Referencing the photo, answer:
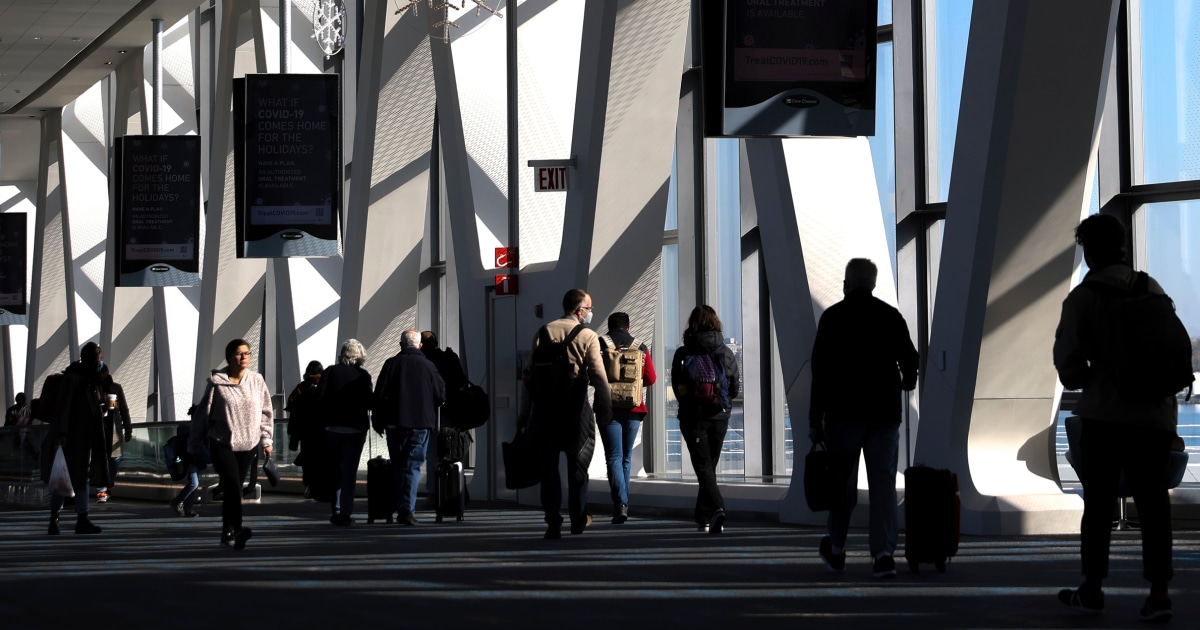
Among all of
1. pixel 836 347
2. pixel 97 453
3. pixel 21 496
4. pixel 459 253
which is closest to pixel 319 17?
pixel 459 253

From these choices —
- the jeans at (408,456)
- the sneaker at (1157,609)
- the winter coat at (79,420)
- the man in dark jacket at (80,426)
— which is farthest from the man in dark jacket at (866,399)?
the winter coat at (79,420)

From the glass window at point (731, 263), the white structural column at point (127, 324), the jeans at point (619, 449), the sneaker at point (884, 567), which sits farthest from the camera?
the white structural column at point (127, 324)

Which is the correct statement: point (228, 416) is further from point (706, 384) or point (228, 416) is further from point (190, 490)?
point (190, 490)

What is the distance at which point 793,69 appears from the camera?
10172 millimetres

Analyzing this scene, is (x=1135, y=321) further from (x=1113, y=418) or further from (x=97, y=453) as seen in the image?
(x=97, y=453)

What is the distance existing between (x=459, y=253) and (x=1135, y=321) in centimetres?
1093

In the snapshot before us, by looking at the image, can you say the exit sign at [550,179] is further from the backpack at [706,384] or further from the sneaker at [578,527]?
the sneaker at [578,527]

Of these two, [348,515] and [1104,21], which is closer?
[1104,21]

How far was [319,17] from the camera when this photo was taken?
16328 millimetres

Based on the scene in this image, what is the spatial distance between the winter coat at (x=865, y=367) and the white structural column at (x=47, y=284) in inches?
1272

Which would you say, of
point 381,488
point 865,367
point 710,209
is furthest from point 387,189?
point 865,367

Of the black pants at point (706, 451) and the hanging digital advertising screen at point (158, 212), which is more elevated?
the hanging digital advertising screen at point (158, 212)

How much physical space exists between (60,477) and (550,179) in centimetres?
512

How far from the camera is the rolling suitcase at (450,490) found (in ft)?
43.3
